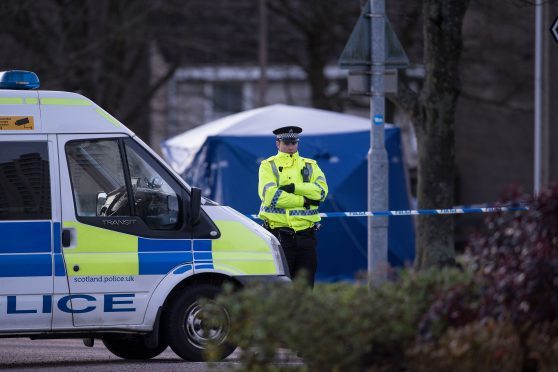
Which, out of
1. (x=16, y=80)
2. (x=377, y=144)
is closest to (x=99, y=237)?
(x=16, y=80)

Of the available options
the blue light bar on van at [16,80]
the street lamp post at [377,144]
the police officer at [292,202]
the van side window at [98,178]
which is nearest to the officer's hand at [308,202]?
the police officer at [292,202]

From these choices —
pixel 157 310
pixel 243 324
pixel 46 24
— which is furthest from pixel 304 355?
pixel 46 24

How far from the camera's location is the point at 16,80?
8.97 metres

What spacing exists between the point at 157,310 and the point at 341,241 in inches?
353

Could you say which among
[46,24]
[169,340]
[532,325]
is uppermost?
[46,24]

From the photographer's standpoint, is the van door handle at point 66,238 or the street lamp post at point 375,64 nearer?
the van door handle at point 66,238

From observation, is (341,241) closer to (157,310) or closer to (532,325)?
(157,310)

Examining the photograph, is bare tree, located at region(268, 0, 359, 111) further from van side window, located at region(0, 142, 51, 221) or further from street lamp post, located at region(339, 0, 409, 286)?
van side window, located at region(0, 142, 51, 221)

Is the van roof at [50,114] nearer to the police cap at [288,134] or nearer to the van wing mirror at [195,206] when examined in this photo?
the van wing mirror at [195,206]

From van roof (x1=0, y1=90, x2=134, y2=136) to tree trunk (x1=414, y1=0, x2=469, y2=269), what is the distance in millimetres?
6500

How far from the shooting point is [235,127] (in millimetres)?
17328

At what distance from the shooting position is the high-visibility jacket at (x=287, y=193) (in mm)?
9859

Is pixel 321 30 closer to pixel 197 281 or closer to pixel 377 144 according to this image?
pixel 377 144

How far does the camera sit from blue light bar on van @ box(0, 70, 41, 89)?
893 cm
